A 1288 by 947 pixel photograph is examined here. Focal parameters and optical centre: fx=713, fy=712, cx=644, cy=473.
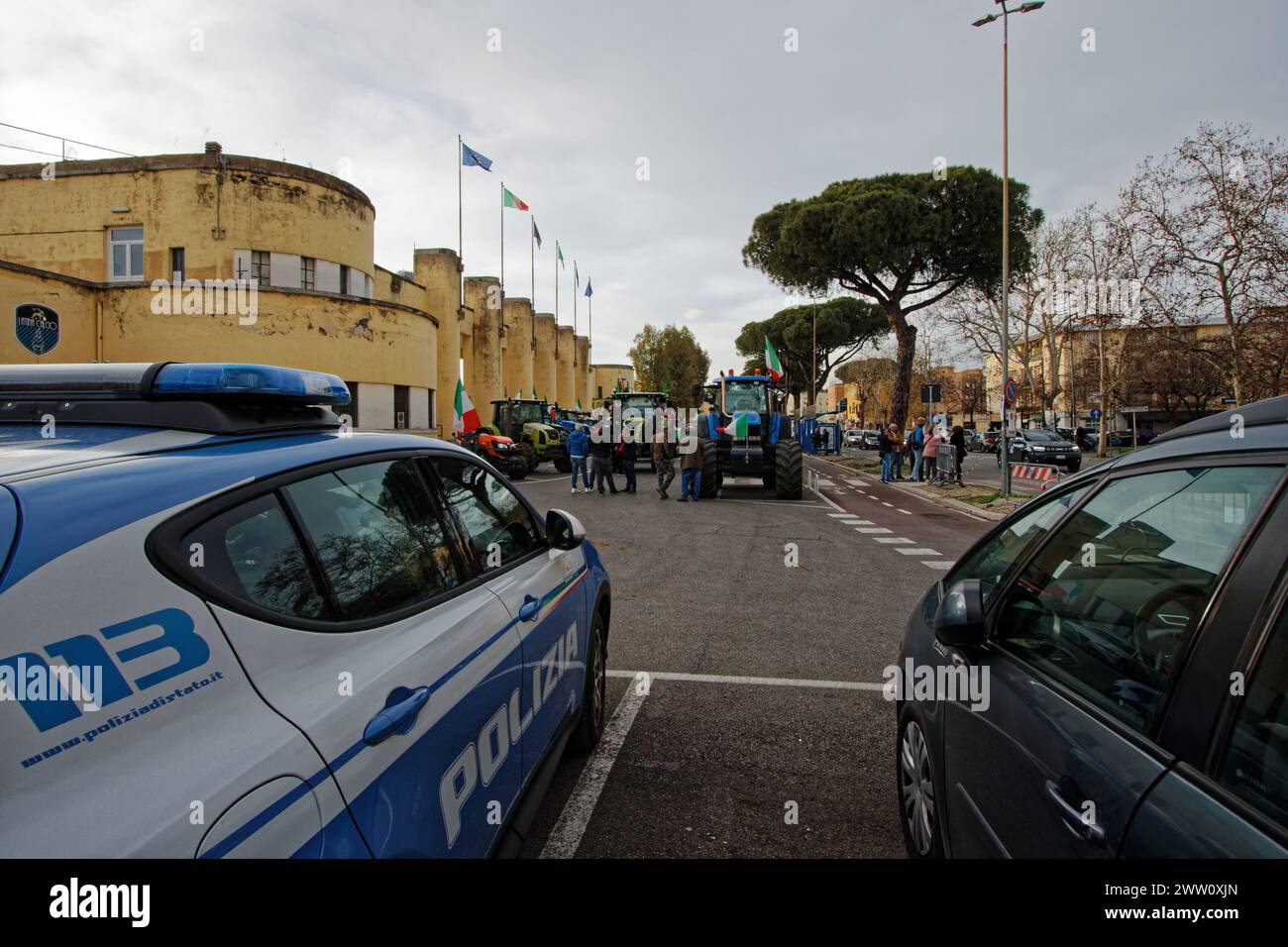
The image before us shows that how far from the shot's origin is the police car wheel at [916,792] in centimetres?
239

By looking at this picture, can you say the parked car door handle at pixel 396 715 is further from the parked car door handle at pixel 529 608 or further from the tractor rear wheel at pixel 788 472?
the tractor rear wheel at pixel 788 472

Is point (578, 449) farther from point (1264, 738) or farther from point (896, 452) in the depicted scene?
point (1264, 738)

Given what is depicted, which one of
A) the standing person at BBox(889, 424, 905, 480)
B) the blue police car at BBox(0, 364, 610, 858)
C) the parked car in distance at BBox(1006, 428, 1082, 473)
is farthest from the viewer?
the parked car in distance at BBox(1006, 428, 1082, 473)

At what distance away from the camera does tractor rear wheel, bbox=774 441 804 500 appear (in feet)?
53.3

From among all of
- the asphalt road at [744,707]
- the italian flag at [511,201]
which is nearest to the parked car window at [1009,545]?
the asphalt road at [744,707]

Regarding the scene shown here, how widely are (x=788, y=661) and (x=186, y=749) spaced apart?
14.7 ft

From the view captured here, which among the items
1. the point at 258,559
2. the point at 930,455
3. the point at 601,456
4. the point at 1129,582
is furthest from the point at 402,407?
the point at 1129,582

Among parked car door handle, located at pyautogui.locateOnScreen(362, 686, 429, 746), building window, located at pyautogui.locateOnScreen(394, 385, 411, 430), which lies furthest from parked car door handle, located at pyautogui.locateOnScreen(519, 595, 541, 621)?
building window, located at pyautogui.locateOnScreen(394, 385, 411, 430)

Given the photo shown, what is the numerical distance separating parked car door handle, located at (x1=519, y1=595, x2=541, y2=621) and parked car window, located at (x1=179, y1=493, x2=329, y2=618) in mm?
942

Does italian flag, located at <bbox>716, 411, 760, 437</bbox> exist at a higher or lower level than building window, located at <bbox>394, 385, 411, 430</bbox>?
lower

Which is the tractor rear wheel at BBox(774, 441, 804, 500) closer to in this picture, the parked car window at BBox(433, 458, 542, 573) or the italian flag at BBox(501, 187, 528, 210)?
the parked car window at BBox(433, 458, 542, 573)

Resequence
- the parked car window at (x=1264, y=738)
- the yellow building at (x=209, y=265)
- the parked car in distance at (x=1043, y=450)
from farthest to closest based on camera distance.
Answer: the parked car in distance at (x=1043, y=450), the yellow building at (x=209, y=265), the parked car window at (x=1264, y=738)

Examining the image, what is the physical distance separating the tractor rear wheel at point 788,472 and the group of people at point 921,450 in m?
6.30
